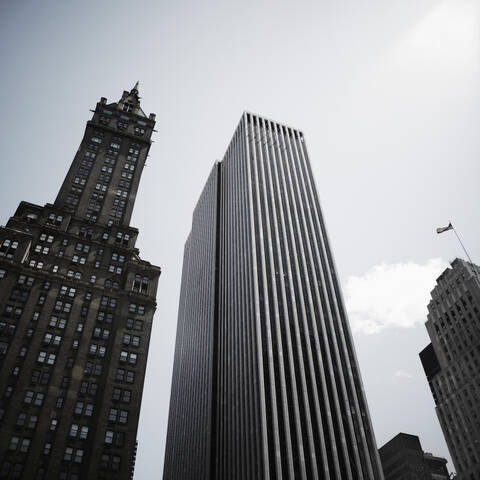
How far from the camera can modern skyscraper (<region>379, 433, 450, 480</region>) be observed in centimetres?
17588

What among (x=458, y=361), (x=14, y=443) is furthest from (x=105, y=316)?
(x=458, y=361)

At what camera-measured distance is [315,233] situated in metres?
140

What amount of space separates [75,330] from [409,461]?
158017mm

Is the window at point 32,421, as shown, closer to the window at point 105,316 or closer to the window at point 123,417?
the window at point 123,417

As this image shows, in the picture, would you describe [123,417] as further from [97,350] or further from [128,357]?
[97,350]

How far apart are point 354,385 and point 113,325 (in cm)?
6108

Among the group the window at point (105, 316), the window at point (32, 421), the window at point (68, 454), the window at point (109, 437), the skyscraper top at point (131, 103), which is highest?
the skyscraper top at point (131, 103)

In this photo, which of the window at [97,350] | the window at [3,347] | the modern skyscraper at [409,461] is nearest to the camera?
the window at [3,347]

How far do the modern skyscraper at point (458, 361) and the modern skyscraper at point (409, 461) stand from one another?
56736 millimetres

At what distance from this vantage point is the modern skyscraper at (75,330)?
6200cm

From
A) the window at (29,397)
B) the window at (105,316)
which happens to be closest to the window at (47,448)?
the window at (29,397)

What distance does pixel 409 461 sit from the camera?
177750 mm

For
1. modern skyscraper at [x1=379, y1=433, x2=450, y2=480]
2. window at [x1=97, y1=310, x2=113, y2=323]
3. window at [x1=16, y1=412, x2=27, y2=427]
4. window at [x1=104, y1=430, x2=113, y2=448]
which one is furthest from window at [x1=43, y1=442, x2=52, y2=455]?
modern skyscraper at [x1=379, y1=433, x2=450, y2=480]

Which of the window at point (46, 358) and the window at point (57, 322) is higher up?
the window at point (57, 322)
